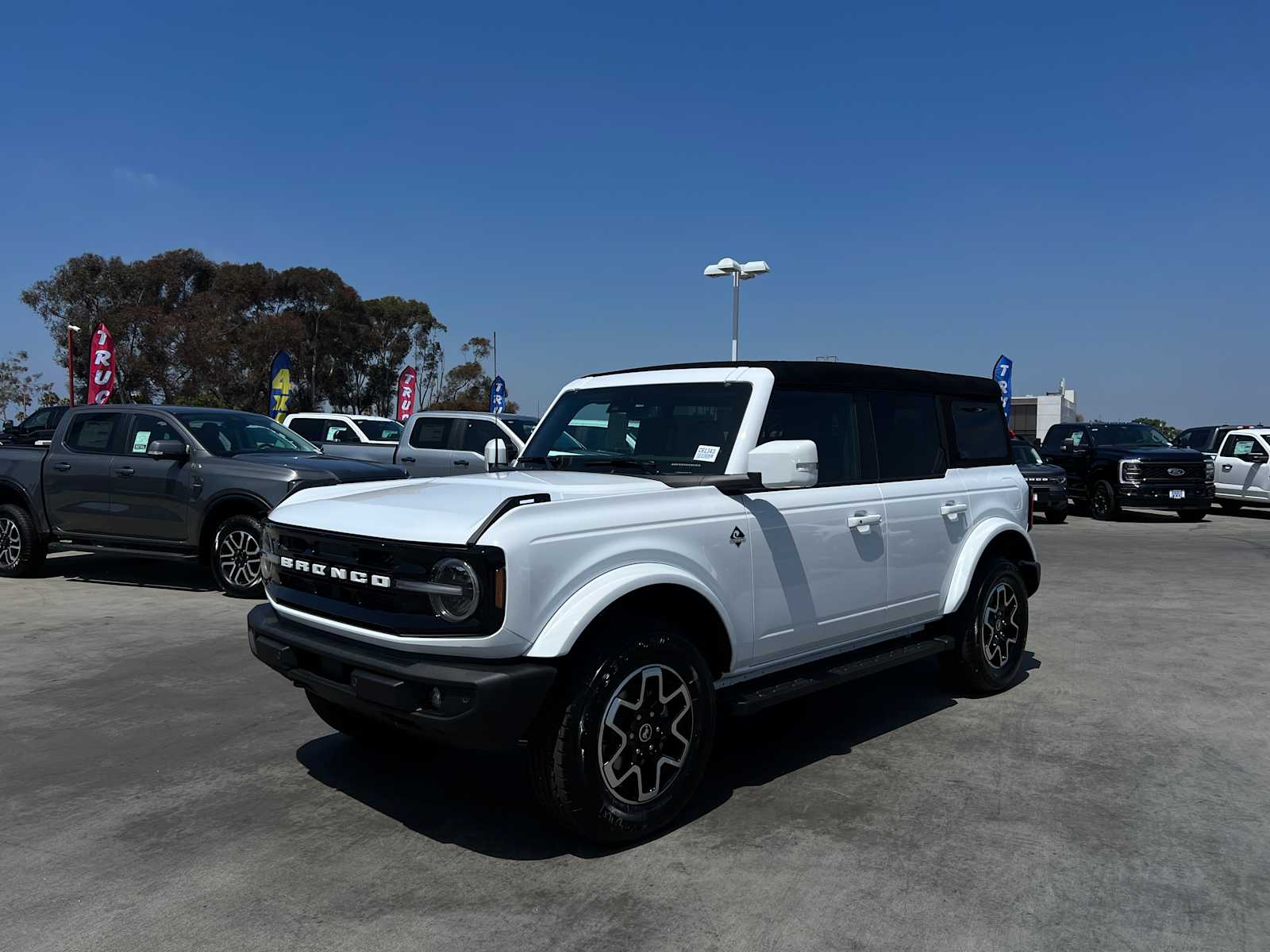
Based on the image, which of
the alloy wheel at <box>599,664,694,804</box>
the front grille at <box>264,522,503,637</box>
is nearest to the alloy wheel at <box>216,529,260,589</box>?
the front grille at <box>264,522,503,637</box>

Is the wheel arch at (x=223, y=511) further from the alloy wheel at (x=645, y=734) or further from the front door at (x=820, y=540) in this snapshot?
the alloy wheel at (x=645, y=734)

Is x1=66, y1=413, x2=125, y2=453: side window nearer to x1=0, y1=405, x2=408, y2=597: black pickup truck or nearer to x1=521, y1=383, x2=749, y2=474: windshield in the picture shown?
x1=0, y1=405, x2=408, y2=597: black pickup truck

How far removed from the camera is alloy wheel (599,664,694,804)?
3.59 meters

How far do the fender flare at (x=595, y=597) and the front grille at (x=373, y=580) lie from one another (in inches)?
8.3

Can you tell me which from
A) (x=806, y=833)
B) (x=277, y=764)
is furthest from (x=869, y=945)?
(x=277, y=764)

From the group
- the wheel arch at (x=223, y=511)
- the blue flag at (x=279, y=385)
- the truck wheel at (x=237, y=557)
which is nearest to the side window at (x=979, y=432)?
the wheel arch at (x=223, y=511)

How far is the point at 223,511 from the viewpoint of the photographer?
30.3 feet

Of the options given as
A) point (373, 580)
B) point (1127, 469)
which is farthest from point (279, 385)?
point (373, 580)

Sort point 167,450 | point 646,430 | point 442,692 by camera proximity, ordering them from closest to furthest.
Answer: point 442,692 < point 646,430 < point 167,450

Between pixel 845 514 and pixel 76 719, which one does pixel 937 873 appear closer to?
pixel 845 514

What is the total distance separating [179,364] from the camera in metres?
48.8

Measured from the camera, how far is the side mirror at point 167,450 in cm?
916

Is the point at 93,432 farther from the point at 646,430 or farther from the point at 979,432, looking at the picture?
the point at 979,432

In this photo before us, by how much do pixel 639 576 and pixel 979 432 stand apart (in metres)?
3.40
